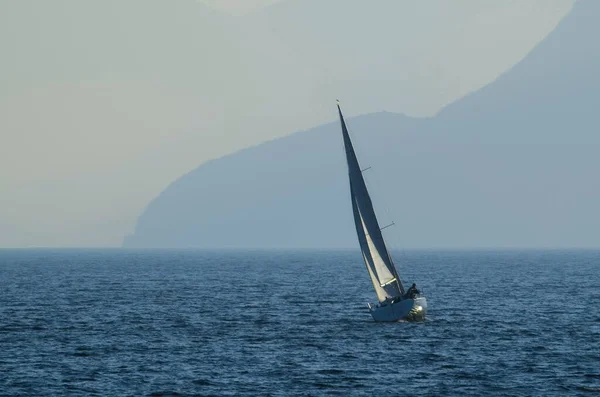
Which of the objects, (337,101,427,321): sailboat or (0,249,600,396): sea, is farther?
(337,101,427,321): sailboat

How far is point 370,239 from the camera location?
76438 millimetres

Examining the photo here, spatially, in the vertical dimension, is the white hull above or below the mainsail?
below

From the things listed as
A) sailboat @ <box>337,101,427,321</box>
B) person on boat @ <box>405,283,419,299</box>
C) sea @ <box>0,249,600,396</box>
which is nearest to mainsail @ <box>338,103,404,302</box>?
sailboat @ <box>337,101,427,321</box>

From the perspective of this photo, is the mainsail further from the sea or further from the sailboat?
the sea

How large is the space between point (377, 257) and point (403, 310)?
422cm

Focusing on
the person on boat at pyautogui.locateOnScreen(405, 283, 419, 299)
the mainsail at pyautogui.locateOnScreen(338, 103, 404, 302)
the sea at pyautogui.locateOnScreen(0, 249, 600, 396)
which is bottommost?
the sea at pyautogui.locateOnScreen(0, 249, 600, 396)

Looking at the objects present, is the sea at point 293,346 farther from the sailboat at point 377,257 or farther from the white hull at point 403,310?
the sailboat at point 377,257

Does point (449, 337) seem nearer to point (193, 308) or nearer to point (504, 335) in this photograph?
point (504, 335)

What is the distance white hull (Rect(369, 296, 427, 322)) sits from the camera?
2942 inches

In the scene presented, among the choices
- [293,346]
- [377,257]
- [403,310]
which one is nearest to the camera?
[293,346]

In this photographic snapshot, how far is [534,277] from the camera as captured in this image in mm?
153750

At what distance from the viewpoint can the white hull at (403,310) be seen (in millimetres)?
74719

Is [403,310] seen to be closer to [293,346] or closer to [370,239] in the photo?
[370,239]

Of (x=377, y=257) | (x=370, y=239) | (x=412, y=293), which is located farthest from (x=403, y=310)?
(x=370, y=239)
